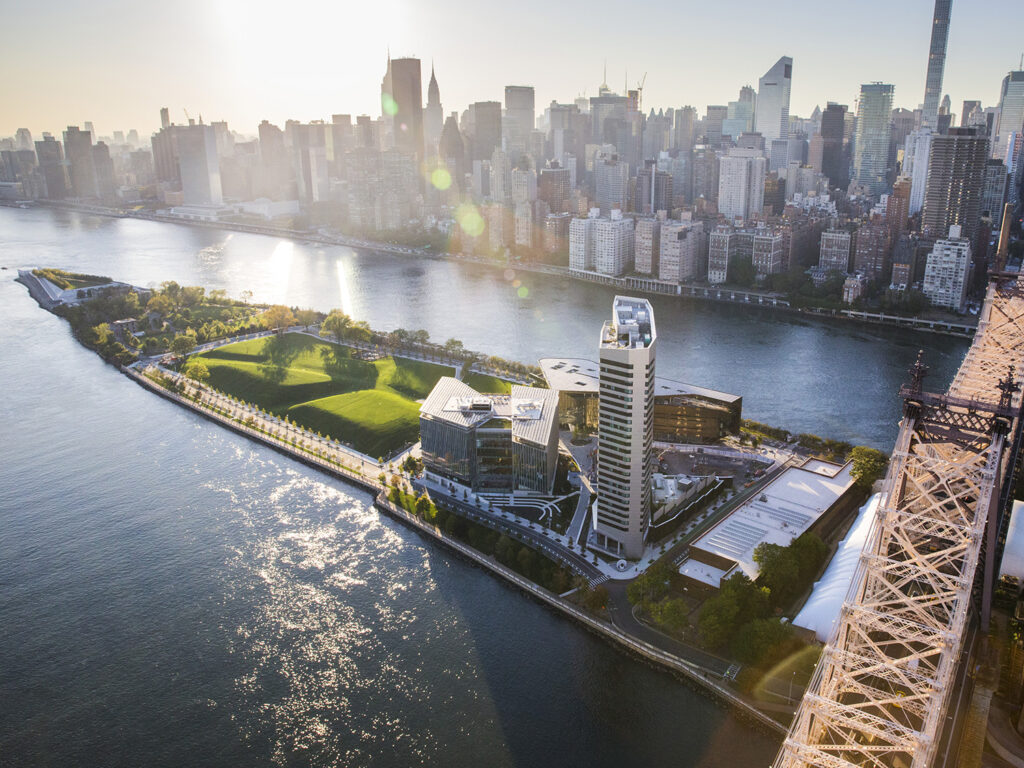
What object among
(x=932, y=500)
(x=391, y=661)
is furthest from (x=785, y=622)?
(x=391, y=661)

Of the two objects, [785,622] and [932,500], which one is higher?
[932,500]

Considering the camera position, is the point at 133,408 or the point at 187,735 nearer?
the point at 187,735

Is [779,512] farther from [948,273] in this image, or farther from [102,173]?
[102,173]

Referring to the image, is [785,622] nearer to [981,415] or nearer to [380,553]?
[981,415]

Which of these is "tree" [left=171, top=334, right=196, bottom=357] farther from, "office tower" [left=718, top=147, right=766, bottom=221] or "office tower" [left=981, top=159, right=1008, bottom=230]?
"office tower" [left=981, top=159, right=1008, bottom=230]

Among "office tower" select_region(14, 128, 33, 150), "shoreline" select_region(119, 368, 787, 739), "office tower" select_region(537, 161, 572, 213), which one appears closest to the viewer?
"shoreline" select_region(119, 368, 787, 739)

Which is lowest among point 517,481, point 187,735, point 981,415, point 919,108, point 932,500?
point 187,735

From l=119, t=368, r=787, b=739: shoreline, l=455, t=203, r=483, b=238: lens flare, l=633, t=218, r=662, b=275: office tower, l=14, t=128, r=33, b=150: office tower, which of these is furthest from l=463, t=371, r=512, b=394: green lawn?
l=14, t=128, r=33, b=150: office tower
